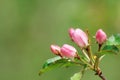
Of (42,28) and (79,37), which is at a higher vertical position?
(79,37)

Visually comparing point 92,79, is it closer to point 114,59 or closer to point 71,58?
point 114,59

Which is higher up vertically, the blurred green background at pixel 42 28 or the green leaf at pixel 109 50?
the green leaf at pixel 109 50

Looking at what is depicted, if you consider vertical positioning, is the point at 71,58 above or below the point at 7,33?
above

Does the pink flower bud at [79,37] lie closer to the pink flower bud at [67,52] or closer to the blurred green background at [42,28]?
the pink flower bud at [67,52]

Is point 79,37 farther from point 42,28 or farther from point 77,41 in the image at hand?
point 42,28

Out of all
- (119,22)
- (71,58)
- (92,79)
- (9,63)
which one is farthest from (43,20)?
(71,58)

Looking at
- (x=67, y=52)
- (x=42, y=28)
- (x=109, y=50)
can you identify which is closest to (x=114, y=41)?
(x=109, y=50)

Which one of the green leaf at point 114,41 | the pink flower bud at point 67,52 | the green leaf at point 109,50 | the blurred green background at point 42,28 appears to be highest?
the pink flower bud at point 67,52

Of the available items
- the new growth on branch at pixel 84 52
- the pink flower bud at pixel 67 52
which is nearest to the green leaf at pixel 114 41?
the new growth on branch at pixel 84 52

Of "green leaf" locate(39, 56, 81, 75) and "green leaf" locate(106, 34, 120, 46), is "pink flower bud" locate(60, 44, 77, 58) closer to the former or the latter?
"green leaf" locate(39, 56, 81, 75)
